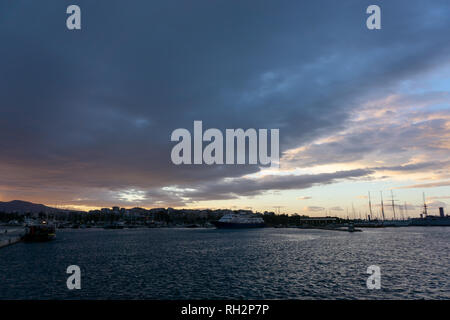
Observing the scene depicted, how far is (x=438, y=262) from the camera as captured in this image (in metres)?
55.9

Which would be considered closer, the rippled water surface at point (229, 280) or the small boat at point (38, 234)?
the rippled water surface at point (229, 280)

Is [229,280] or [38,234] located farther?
[38,234]

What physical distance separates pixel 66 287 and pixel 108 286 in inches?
221

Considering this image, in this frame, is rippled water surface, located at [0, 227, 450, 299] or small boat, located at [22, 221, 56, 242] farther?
small boat, located at [22, 221, 56, 242]

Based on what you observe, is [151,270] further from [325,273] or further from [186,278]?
[325,273]

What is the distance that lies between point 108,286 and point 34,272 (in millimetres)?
20719

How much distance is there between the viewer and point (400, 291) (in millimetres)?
34000

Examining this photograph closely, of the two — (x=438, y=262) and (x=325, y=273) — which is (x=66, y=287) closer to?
(x=325, y=273)

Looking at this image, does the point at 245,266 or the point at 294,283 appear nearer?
the point at 294,283
